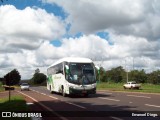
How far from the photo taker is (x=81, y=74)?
106 ft

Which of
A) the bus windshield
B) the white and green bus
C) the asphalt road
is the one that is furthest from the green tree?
the asphalt road

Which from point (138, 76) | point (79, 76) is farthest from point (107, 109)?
point (138, 76)

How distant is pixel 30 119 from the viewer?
1473 centimetres

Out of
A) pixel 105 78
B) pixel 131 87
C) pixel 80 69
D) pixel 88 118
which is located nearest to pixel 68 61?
pixel 80 69

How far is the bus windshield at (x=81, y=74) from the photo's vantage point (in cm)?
3212

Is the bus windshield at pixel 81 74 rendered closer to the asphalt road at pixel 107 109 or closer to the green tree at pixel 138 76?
the asphalt road at pixel 107 109

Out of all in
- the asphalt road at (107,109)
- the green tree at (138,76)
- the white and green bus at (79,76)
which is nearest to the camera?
the asphalt road at (107,109)

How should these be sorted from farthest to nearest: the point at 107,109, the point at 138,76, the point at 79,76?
1. the point at 138,76
2. the point at 79,76
3. the point at 107,109

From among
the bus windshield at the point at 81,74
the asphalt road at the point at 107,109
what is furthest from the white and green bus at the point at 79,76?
the asphalt road at the point at 107,109

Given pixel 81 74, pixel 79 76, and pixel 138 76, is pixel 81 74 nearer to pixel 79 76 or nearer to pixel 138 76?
pixel 79 76

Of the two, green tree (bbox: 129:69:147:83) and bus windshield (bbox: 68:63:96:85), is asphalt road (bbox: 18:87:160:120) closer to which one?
bus windshield (bbox: 68:63:96:85)

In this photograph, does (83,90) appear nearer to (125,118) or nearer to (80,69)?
(80,69)

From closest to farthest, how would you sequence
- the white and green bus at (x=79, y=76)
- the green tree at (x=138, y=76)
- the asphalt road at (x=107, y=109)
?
the asphalt road at (x=107, y=109)
the white and green bus at (x=79, y=76)
the green tree at (x=138, y=76)

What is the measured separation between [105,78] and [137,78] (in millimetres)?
13704
